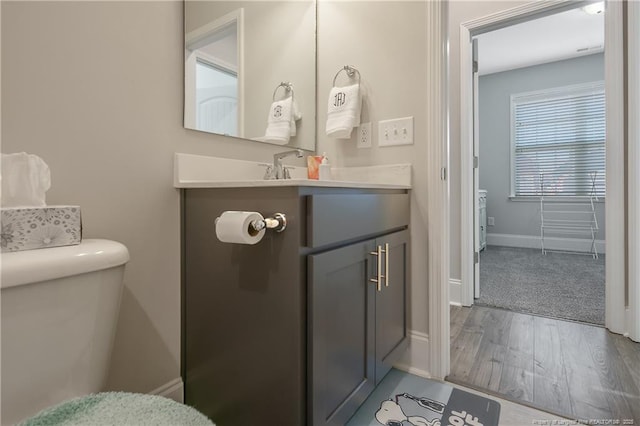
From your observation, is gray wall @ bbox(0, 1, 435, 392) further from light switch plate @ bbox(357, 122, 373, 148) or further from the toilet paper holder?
light switch plate @ bbox(357, 122, 373, 148)

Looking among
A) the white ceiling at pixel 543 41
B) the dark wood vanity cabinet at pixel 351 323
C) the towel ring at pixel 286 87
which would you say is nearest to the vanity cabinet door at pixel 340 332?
the dark wood vanity cabinet at pixel 351 323

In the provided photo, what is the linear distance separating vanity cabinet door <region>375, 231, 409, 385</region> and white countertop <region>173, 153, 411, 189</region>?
0.80ft

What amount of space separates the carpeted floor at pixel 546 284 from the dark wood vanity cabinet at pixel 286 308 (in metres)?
1.69

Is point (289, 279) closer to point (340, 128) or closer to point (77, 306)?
point (77, 306)

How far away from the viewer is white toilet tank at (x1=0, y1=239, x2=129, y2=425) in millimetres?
601

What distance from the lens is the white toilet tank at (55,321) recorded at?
601 millimetres

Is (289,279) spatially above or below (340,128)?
below

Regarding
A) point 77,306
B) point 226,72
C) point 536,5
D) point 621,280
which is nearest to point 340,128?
point 226,72

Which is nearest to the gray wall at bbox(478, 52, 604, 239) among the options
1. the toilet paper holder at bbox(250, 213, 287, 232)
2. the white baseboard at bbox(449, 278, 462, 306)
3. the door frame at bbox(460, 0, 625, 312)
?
the door frame at bbox(460, 0, 625, 312)

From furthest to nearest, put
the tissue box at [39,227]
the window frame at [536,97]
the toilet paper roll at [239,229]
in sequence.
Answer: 1. the window frame at [536,97]
2. the toilet paper roll at [239,229]
3. the tissue box at [39,227]

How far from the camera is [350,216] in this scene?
1014 mm

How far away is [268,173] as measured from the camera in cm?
133

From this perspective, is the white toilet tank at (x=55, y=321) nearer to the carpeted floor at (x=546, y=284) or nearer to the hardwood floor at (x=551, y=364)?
the hardwood floor at (x=551, y=364)

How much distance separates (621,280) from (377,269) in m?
1.63
